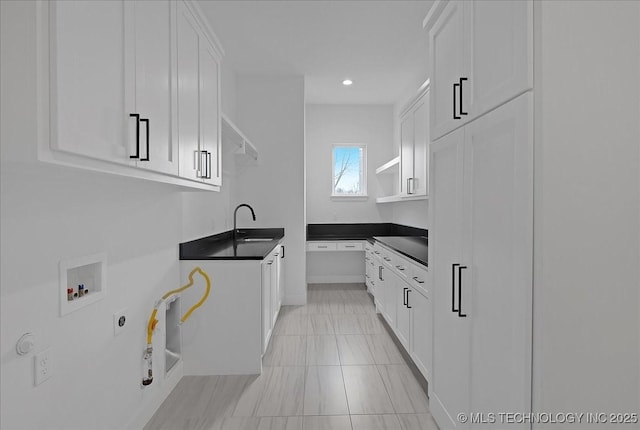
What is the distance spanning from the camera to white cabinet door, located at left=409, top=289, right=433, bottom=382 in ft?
8.04

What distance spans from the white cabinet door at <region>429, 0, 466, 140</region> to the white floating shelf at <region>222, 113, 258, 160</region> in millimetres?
1731

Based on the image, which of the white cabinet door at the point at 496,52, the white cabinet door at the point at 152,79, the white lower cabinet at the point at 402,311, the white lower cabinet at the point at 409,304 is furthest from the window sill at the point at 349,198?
the white cabinet door at the point at 496,52

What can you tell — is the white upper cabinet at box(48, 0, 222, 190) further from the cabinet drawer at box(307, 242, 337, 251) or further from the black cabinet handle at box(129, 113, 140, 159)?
the cabinet drawer at box(307, 242, 337, 251)

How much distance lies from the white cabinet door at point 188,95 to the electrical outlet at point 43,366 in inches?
39.6

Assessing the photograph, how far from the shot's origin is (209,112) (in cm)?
262

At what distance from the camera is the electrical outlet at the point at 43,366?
1.33 metres

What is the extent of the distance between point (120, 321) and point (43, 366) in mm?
562

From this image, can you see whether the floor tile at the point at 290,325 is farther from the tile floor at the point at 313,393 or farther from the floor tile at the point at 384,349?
the floor tile at the point at 384,349

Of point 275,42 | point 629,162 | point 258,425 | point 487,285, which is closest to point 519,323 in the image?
point 487,285

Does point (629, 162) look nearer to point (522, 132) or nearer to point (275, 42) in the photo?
point (522, 132)

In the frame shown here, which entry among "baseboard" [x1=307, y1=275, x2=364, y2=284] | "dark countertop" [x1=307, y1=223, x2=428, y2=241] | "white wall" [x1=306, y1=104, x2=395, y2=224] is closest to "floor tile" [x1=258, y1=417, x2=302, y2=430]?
"baseboard" [x1=307, y1=275, x2=364, y2=284]

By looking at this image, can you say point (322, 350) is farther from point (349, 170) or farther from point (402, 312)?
point (349, 170)

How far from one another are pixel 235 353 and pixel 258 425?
701mm

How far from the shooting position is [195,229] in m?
3.22
